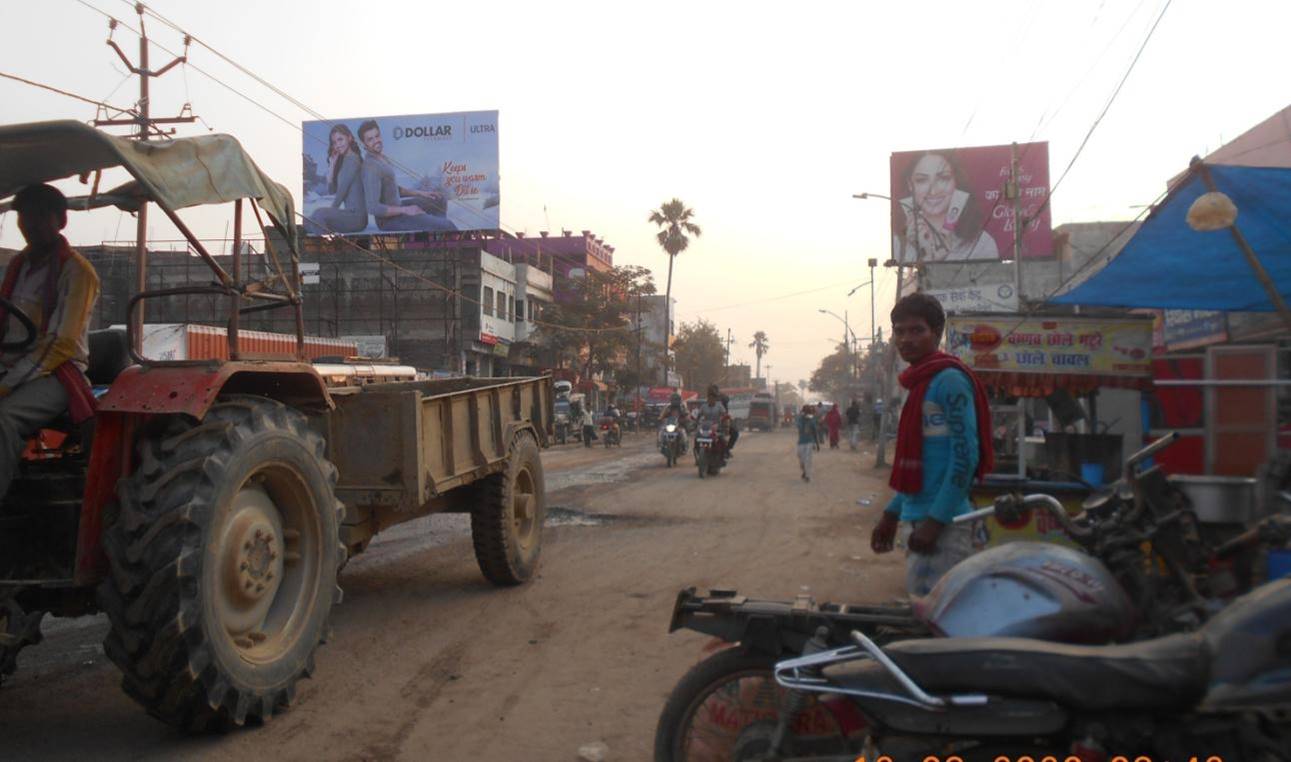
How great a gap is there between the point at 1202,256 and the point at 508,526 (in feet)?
19.3

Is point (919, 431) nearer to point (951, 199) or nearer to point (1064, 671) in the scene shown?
point (1064, 671)

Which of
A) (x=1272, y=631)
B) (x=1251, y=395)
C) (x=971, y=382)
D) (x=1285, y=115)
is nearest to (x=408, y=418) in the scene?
(x=971, y=382)

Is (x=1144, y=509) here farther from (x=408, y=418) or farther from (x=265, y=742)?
(x=408, y=418)

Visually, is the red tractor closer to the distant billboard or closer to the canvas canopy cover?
the canvas canopy cover

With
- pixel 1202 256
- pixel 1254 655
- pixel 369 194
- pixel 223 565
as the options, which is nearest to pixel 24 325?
pixel 223 565

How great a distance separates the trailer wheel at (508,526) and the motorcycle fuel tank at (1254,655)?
5474 millimetres

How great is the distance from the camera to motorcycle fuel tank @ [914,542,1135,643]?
8.56ft

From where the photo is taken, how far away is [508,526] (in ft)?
23.5

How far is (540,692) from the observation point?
4.77 meters

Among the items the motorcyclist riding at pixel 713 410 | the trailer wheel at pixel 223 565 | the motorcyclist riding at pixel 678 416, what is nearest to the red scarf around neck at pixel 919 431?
the trailer wheel at pixel 223 565

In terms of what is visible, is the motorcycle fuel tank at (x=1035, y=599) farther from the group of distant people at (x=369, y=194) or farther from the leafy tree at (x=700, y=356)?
the leafy tree at (x=700, y=356)

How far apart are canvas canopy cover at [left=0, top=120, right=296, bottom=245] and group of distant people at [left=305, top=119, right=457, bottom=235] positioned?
3793cm

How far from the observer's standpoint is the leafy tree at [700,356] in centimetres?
8644

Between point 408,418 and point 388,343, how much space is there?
3551 centimetres
